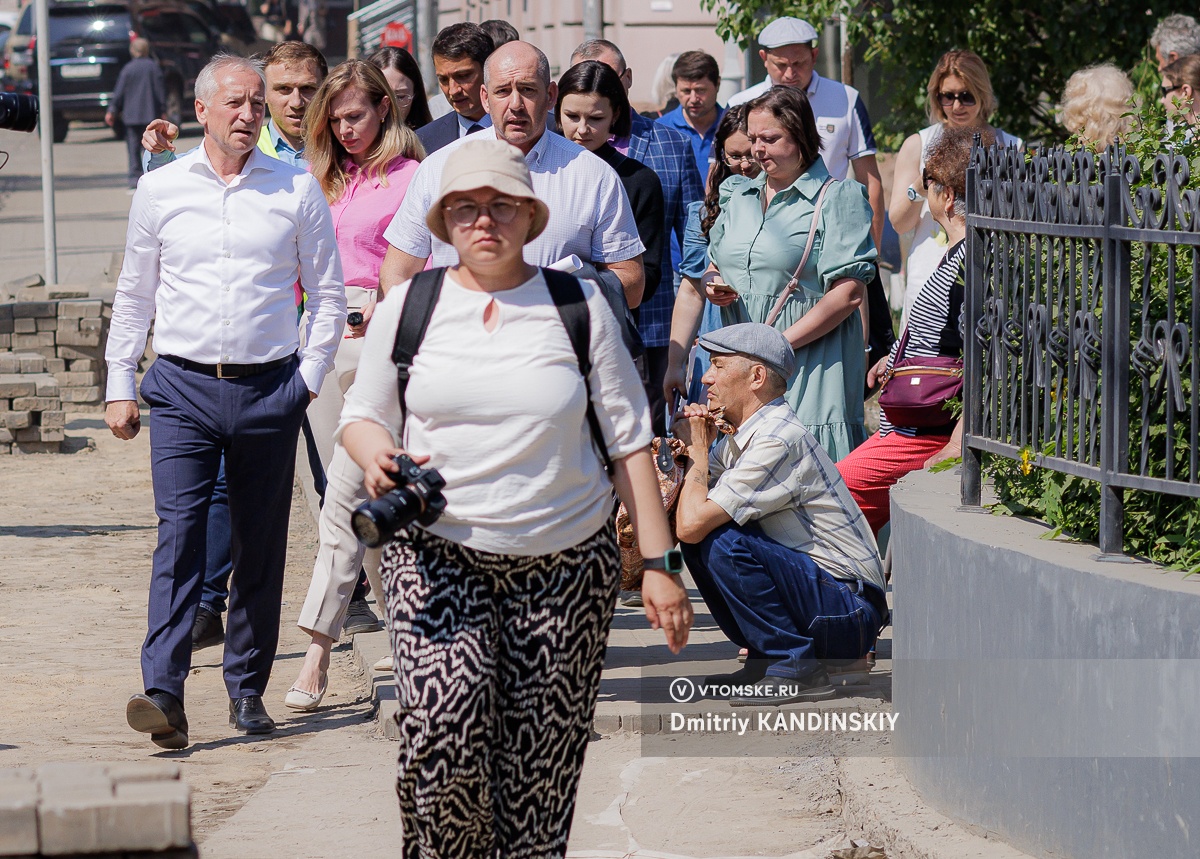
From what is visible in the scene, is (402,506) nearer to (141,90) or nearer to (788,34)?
(788,34)

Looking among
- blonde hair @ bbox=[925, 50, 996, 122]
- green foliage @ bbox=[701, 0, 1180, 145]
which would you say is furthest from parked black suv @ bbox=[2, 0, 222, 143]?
blonde hair @ bbox=[925, 50, 996, 122]

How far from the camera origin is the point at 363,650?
22.2 ft

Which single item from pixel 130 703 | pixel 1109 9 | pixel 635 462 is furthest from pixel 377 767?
pixel 1109 9

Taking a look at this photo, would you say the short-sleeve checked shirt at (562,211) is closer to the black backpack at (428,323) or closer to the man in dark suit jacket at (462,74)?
the man in dark suit jacket at (462,74)

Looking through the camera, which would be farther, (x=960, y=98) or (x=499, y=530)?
(x=960, y=98)

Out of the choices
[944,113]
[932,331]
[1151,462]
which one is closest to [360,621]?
[932,331]

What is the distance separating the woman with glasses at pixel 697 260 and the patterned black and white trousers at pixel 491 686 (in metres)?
3.40

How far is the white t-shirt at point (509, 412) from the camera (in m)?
3.79

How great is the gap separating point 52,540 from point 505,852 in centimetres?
633

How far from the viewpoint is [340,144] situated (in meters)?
6.64

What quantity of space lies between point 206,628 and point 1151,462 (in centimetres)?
408

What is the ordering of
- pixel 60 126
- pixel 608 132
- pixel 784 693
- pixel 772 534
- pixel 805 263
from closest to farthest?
1. pixel 784 693
2. pixel 772 534
3. pixel 805 263
4. pixel 608 132
5. pixel 60 126

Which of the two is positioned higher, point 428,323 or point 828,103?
point 828,103

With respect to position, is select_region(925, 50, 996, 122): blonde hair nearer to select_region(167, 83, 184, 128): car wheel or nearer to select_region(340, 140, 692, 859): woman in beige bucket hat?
select_region(340, 140, 692, 859): woman in beige bucket hat
